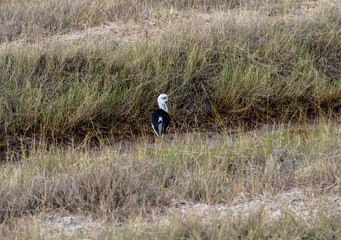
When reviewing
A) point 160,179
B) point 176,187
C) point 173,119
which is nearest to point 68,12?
point 173,119

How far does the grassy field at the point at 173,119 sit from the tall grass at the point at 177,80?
0.02m

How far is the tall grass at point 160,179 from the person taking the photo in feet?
13.0

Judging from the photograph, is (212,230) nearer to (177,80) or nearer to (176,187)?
(176,187)

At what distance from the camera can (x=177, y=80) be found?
271 inches

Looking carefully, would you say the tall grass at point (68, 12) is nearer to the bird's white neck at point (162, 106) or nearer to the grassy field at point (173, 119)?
the grassy field at point (173, 119)

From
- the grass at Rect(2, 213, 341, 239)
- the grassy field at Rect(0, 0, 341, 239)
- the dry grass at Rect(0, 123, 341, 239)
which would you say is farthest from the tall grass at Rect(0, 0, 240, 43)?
the grass at Rect(2, 213, 341, 239)

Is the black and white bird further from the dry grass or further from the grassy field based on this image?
the dry grass

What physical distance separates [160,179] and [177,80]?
276 cm

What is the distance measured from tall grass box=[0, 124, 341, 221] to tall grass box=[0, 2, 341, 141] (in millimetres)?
1501

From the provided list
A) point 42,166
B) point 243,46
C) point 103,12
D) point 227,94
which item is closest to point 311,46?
point 243,46

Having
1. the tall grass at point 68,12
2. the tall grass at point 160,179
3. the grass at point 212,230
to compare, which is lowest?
the tall grass at point 160,179

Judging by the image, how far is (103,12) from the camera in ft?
28.7

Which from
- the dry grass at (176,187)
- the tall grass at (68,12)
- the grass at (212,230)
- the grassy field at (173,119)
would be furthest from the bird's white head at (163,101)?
the grass at (212,230)

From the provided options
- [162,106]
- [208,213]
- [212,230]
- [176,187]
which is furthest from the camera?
[162,106]
